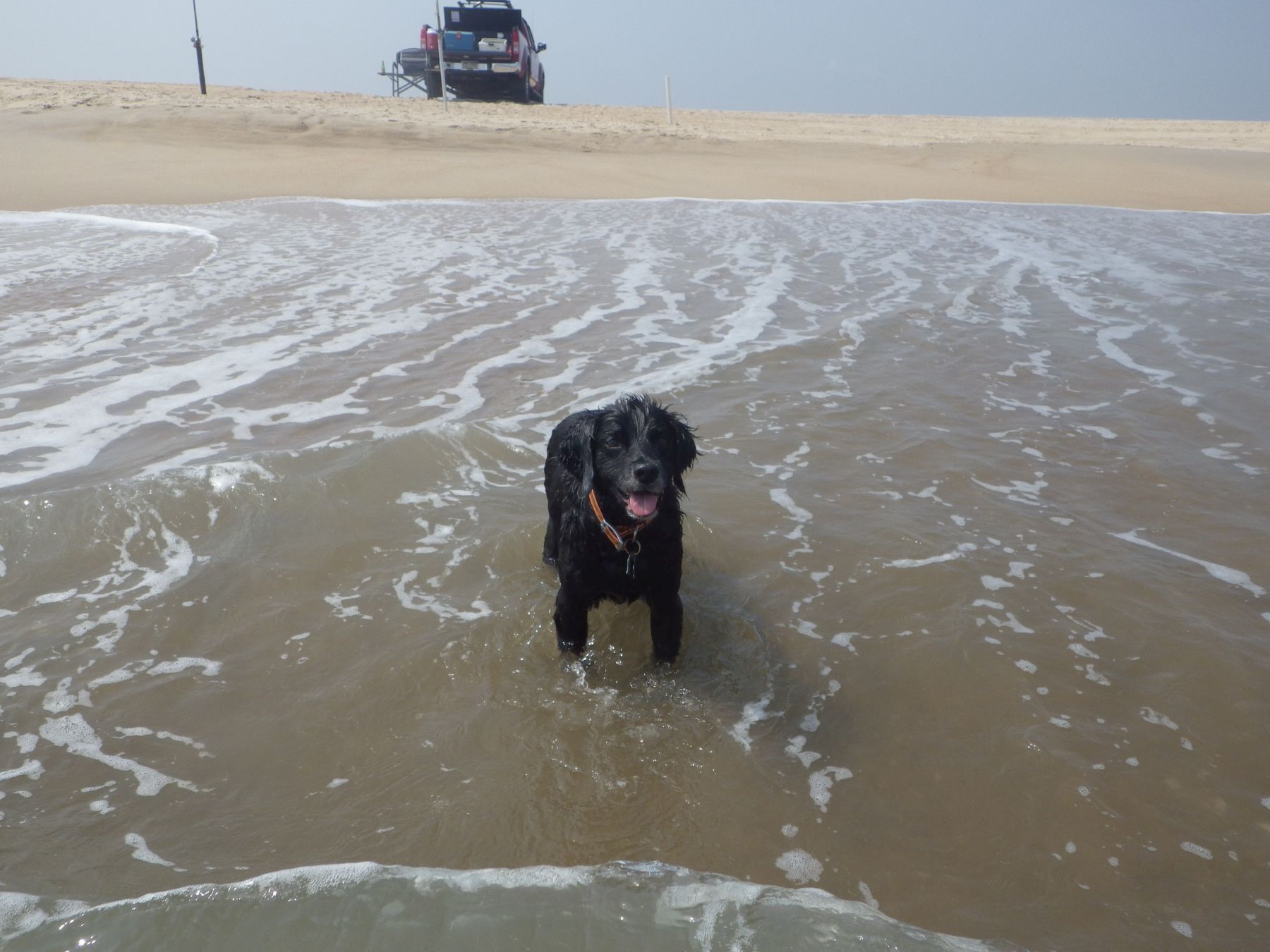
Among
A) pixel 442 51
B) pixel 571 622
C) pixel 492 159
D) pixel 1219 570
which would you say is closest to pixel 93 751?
pixel 571 622

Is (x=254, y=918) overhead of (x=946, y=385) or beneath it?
beneath

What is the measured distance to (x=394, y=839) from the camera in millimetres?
2789

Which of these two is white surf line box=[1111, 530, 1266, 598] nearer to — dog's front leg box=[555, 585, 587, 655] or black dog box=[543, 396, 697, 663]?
black dog box=[543, 396, 697, 663]

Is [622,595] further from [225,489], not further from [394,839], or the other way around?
[225,489]

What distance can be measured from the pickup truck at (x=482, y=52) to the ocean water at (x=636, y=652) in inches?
836

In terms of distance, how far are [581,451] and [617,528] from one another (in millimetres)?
363

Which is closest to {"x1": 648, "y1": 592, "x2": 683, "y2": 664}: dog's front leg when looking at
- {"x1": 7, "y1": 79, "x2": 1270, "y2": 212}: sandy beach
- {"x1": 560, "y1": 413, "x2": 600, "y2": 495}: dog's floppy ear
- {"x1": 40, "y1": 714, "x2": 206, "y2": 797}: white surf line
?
{"x1": 560, "y1": 413, "x2": 600, "y2": 495}: dog's floppy ear

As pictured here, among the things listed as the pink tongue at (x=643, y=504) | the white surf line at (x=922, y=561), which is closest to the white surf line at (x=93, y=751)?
the pink tongue at (x=643, y=504)

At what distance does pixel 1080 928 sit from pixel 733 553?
95.6 inches

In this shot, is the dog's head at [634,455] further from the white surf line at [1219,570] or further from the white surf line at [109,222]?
the white surf line at [109,222]

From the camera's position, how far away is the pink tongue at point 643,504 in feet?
10.8

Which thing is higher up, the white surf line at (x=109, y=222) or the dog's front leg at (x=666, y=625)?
the white surf line at (x=109, y=222)

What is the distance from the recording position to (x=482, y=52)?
2672 cm

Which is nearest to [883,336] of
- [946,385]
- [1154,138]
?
[946,385]
